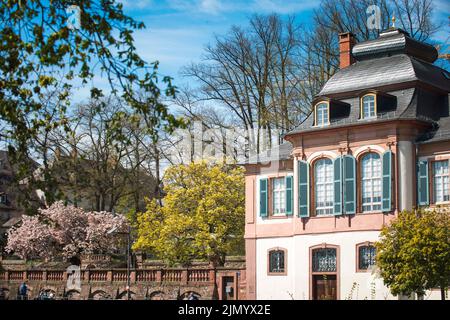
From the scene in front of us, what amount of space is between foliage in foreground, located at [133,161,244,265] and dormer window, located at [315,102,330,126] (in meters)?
8.94

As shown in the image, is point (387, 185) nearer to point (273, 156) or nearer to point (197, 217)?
point (273, 156)

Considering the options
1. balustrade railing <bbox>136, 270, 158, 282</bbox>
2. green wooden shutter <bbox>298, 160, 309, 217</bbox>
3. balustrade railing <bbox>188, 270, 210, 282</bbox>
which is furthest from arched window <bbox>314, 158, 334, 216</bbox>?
balustrade railing <bbox>136, 270, 158, 282</bbox>

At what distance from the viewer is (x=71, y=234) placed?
5044cm

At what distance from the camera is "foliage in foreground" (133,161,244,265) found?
41.6 metres

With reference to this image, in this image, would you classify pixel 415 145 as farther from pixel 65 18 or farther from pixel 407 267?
pixel 65 18

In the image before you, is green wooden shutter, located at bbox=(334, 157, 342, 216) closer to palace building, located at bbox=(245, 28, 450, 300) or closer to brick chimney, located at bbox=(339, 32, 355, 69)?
palace building, located at bbox=(245, 28, 450, 300)

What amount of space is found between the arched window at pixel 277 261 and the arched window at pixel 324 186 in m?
2.38

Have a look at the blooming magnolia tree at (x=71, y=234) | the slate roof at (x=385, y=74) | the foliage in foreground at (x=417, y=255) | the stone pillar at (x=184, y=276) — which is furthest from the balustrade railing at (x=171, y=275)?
the foliage in foreground at (x=417, y=255)

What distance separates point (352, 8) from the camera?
4422 cm

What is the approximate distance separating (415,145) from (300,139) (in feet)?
14.5

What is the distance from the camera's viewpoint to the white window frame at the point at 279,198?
35156 mm

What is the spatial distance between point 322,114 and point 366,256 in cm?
551

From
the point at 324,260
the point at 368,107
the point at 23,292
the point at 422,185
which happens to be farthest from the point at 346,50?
the point at 23,292
